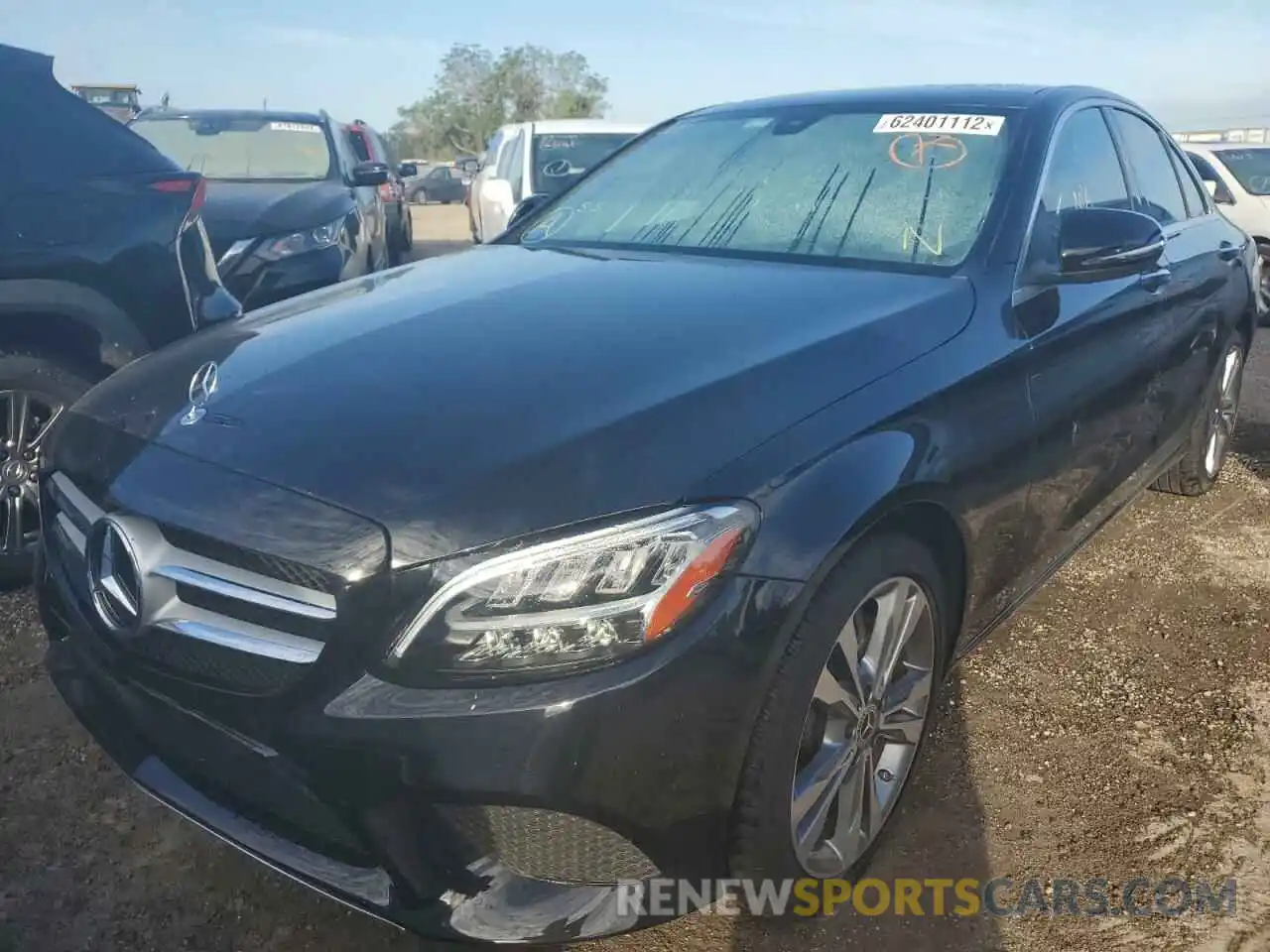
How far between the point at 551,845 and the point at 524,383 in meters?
0.81

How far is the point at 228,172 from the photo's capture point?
7066 millimetres

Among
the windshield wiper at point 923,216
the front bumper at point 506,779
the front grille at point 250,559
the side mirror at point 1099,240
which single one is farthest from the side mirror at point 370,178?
the front bumper at point 506,779

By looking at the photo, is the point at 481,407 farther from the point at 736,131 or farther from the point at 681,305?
the point at 736,131

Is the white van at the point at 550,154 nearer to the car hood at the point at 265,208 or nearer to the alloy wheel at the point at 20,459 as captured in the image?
the car hood at the point at 265,208

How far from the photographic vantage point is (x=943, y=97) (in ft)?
9.86

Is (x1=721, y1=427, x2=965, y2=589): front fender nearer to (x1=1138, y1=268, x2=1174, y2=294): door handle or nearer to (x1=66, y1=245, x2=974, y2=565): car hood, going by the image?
(x1=66, y1=245, x2=974, y2=565): car hood

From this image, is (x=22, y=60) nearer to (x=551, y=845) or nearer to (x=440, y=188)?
(x=551, y=845)

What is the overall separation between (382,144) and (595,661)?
12.6m

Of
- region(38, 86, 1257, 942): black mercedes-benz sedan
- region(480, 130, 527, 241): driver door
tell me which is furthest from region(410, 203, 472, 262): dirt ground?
region(38, 86, 1257, 942): black mercedes-benz sedan

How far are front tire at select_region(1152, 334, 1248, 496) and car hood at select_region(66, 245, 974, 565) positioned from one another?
235 cm

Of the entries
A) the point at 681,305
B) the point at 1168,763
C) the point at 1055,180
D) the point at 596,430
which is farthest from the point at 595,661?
the point at 1055,180

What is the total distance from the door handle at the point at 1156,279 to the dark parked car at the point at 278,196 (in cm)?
418

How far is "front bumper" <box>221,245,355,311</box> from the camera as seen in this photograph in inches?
213

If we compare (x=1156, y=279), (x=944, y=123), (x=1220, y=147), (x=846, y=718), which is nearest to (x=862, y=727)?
(x=846, y=718)
